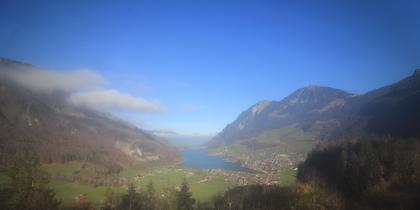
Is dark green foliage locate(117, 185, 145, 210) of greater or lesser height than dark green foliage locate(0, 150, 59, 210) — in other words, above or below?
below

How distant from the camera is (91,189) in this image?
156m

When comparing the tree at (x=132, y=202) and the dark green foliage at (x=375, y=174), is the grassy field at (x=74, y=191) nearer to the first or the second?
the tree at (x=132, y=202)

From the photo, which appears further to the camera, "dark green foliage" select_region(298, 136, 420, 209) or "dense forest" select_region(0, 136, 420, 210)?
"dark green foliage" select_region(298, 136, 420, 209)

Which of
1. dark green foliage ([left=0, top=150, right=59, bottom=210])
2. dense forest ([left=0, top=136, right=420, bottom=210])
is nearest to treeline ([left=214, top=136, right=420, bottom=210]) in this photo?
dense forest ([left=0, top=136, right=420, bottom=210])

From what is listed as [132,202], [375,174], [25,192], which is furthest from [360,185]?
[25,192]

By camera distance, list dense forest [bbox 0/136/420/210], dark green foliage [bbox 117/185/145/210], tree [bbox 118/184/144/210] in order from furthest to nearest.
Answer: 1. dark green foliage [bbox 117/185/145/210]
2. tree [bbox 118/184/144/210]
3. dense forest [bbox 0/136/420/210]

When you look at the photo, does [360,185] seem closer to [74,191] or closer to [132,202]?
[132,202]

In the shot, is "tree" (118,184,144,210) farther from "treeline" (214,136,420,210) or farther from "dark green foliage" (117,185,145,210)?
"treeline" (214,136,420,210)

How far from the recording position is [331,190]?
124312mm

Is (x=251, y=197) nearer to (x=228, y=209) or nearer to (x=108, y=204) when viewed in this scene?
(x=228, y=209)

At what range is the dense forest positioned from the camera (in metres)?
91.9

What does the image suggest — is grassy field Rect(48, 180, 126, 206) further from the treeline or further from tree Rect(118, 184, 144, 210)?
the treeline

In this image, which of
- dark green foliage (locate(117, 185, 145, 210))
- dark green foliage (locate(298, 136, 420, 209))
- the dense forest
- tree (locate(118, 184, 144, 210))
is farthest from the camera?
dark green foliage (locate(117, 185, 145, 210))

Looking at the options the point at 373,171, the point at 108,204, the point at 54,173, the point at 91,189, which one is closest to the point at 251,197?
the point at 373,171
